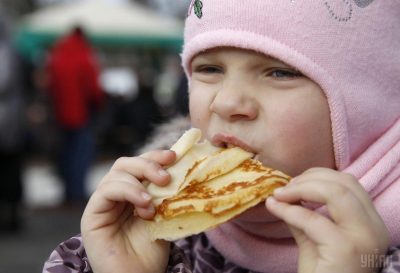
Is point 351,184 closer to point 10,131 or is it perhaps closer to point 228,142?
point 228,142

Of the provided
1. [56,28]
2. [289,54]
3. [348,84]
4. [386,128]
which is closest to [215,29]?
[289,54]

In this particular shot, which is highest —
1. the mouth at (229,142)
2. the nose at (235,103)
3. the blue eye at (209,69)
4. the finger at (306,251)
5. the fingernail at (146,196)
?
the blue eye at (209,69)

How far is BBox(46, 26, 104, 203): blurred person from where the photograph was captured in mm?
8109

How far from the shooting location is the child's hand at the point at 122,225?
72.5 inches

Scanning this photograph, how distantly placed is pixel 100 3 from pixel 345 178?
55.1ft

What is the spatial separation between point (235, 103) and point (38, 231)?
5917mm

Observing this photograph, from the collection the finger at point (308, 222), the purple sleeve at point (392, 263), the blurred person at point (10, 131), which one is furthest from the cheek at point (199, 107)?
the blurred person at point (10, 131)

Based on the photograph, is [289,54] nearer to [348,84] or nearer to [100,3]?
[348,84]

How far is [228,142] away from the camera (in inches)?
74.4

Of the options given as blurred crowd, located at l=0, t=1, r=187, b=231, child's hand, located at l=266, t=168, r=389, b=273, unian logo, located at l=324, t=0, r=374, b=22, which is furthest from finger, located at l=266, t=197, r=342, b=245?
blurred crowd, located at l=0, t=1, r=187, b=231

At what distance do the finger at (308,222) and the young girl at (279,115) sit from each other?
16 centimetres

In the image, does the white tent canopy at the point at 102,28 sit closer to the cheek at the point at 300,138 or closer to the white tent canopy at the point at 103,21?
the white tent canopy at the point at 103,21

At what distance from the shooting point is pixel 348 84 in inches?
75.5

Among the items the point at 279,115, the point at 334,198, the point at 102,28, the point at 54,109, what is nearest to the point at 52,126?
the point at 54,109
